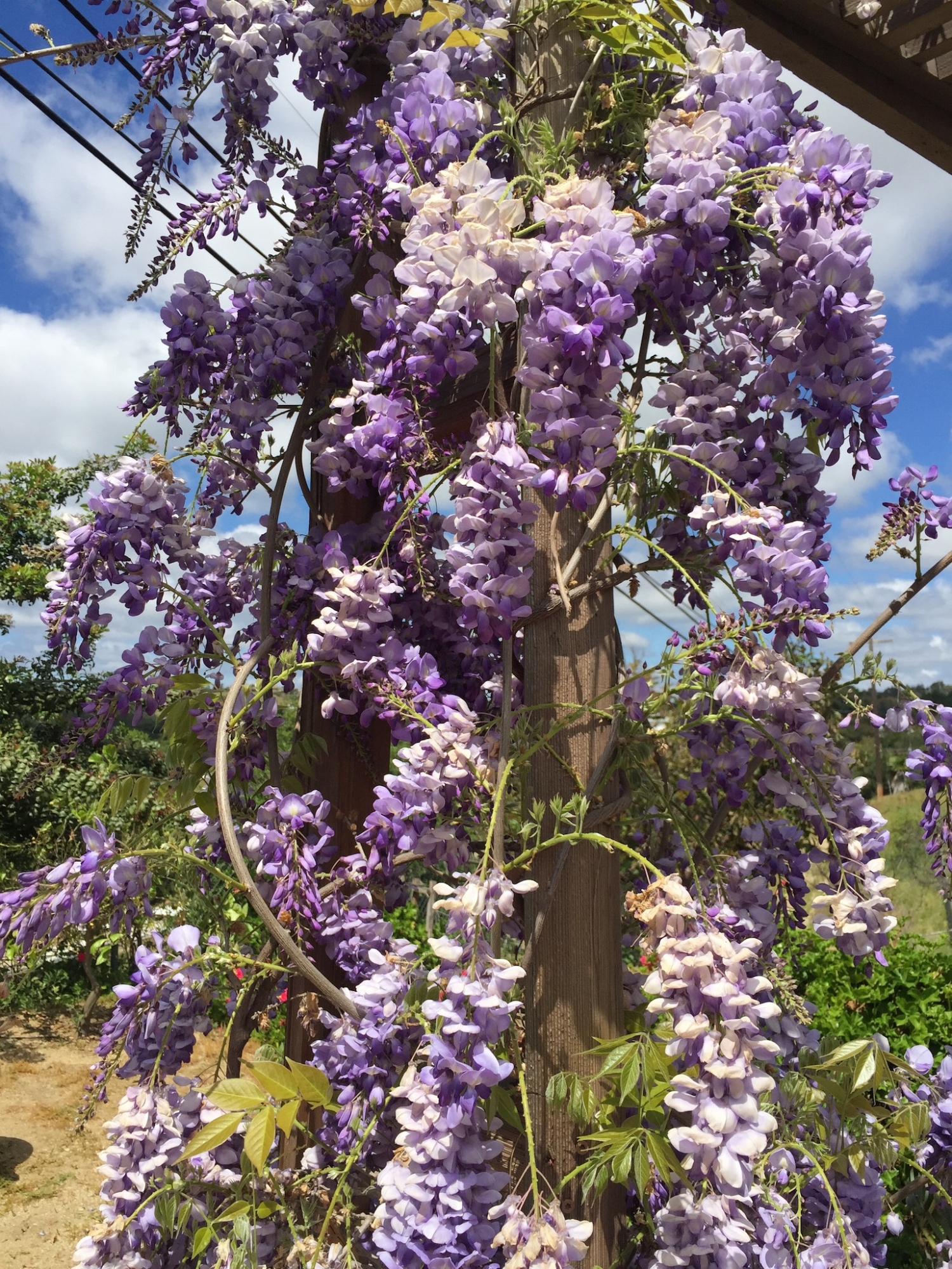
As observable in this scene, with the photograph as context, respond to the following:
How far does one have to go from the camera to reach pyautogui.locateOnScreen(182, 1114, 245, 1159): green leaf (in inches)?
45.3

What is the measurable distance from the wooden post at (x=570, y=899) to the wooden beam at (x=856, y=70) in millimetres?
905

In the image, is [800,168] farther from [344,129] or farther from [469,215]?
[344,129]

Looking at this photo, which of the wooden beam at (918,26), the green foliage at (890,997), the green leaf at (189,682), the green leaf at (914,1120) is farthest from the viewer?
the green foliage at (890,997)

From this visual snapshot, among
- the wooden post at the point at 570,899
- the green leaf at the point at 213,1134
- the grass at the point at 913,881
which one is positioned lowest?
the green leaf at the point at 213,1134

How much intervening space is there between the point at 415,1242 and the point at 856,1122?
2.33ft

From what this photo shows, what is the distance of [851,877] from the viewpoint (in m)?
1.21

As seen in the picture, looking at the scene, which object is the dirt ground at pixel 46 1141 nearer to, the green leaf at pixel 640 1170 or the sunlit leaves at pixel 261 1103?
the sunlit leaves at pixel 261 1103

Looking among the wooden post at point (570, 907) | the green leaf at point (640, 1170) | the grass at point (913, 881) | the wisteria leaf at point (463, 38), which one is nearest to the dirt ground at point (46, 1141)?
the wooden post at point (570, 907)

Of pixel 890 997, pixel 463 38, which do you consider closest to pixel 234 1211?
pixel 463 38

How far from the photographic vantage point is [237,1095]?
1.17m

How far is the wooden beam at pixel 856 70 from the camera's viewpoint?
79.3 inches

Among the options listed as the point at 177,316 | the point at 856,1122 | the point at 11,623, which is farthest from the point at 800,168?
the point at 11,623

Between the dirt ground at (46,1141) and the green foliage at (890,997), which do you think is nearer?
the dirt ground at (46,1141)

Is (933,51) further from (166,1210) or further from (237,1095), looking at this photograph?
(166,1210)
